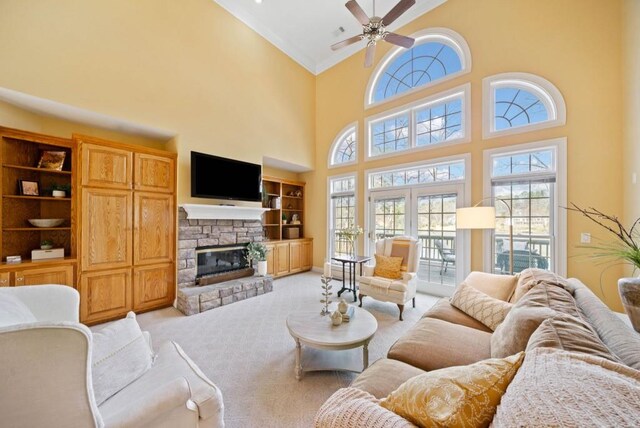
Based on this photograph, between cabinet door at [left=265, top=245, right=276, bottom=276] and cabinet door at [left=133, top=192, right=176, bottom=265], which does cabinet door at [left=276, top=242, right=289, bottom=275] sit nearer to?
cabinet door at [left=265, top=245, right=276, bottom=276]

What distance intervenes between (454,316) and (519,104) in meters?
3.48

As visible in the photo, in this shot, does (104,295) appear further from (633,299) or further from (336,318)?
(633,299)

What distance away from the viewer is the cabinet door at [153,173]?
3402 millimetres

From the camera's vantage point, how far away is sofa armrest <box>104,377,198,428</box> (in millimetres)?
962

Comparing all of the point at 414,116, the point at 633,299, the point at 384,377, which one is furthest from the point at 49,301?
the point at 414,116

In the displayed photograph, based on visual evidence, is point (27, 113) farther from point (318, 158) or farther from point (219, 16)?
point (318, 158)

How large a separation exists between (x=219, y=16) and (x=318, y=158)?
3316mm

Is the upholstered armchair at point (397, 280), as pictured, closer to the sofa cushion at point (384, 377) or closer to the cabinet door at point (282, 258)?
the sofa cushion at point (384, 377)

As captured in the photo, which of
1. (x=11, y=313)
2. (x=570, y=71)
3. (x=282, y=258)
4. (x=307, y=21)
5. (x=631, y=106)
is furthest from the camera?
(x=282, y=258)

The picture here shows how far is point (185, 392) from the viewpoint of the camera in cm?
107

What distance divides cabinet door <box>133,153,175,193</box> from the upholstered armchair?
3.38 metres

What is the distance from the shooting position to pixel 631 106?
261cm

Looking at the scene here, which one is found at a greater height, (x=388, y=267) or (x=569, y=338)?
(x=569, y=338)

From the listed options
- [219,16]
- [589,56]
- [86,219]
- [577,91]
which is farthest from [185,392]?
[219,16]
